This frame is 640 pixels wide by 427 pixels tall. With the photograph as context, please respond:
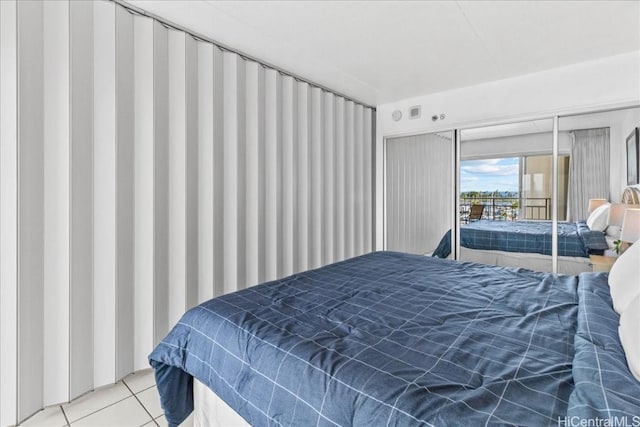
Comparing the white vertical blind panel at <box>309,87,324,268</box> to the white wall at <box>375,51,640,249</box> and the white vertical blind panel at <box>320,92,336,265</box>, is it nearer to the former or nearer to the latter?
the white vertical blind panel at <box>320,92,336,265</box>

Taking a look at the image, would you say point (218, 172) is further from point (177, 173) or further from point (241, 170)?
point (177, 173)

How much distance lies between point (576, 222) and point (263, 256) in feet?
9.68

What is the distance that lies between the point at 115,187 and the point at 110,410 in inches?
52.4

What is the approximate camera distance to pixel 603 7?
2.03m

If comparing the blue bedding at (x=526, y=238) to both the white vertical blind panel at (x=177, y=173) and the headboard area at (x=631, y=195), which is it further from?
the white vertical blind panel at (x=177, y=173)

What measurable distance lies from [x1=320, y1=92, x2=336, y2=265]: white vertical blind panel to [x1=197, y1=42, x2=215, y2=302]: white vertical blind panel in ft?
4.60

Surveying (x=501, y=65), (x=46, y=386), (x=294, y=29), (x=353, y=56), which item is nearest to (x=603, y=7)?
(x=501, y=65)

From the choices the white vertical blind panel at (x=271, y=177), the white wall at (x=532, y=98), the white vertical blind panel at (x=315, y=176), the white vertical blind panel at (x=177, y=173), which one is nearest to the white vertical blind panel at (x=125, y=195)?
the white vertical blind panel at (x=177, y=173)

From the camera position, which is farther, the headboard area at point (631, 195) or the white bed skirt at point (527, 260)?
the white bed skirt at point (527, 260)

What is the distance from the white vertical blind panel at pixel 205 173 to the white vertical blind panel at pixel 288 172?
0.81m

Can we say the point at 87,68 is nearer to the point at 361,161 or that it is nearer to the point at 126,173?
the point at 126,173

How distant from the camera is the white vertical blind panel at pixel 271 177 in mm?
2959

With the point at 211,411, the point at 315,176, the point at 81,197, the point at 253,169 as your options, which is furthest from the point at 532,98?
the point at 81,197

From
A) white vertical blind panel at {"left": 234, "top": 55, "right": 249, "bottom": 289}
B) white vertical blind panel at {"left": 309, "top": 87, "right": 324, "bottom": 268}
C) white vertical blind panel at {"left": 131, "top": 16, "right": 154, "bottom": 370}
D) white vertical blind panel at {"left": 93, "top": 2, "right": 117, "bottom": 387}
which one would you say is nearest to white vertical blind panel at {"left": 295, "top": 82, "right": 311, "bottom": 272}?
white vertical blind panel at {"left": 309, "top": 87, "right": 324, "bottom": 268}
